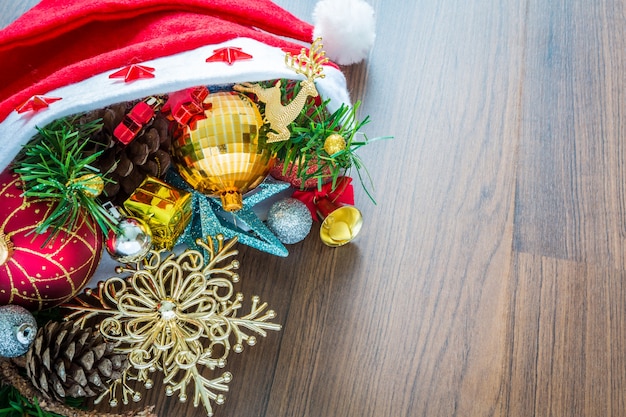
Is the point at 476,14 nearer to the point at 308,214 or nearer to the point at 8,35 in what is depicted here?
the point at 308,214

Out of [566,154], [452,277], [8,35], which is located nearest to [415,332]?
[452,277]

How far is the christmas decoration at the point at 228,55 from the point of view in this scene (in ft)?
1.60

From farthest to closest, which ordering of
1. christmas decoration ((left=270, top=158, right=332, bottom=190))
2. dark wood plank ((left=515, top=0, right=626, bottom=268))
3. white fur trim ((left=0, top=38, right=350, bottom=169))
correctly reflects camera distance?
dark wood plank ((left=515, top=0, right=626, bottom=268)) < christmas decoration ((left=270, top=158, right=332, bottom=190)) < white fur trim ((left=0, top=38, right=350, bottom=169))

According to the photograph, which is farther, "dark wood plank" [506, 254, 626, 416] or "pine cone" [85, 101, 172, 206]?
"dark wood plank" [506, 254, 626, 416]

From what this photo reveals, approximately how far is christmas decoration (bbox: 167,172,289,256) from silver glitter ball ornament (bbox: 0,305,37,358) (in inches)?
6.4

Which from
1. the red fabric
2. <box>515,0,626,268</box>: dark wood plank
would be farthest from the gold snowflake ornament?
<box>515,0,626,268</box>: dark wood plank

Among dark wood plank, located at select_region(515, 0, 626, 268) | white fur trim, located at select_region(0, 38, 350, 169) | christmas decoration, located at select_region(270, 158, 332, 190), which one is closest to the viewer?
white fur trim, located at select_region(0, 38, 350, 169)

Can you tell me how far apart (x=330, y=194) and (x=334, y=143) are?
0.36ft

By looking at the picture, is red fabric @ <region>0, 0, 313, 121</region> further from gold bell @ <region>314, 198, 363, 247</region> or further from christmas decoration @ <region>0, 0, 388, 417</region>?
gold bell @ <region>314, 198, 363, 247</region>

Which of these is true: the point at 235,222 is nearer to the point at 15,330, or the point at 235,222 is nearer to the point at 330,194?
the point at 330,194

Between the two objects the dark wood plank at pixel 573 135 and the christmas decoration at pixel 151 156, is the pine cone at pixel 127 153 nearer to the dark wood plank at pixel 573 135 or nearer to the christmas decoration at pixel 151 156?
the christmas decoration at pixel 151 156

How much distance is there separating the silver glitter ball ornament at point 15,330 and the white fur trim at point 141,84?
0.13m

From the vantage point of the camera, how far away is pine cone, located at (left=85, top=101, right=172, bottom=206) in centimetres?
52

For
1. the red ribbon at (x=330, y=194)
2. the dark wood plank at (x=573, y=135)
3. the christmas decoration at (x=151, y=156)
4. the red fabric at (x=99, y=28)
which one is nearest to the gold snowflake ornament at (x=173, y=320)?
the christmas decoration at (x=151, y=156)
